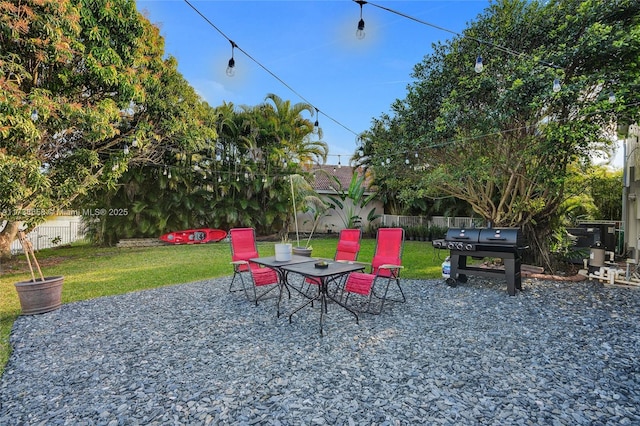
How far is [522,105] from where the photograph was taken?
653cm

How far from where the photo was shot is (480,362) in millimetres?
3295

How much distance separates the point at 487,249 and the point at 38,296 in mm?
7941

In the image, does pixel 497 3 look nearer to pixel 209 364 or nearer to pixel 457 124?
pixel 457 124

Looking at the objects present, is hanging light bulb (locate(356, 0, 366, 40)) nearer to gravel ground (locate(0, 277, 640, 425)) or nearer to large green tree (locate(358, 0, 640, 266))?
large green tree (locate(358, 0, 640, 266))

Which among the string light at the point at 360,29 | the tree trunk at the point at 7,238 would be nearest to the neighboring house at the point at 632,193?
the string light at the point at 360,29

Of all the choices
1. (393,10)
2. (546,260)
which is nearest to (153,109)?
(393,10)

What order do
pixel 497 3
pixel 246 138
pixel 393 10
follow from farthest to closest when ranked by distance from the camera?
pixel 246 138 < pixel 497 3 < pixel 393 10

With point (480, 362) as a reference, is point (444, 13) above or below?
above

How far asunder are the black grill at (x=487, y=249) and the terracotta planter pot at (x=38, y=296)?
24.0ft

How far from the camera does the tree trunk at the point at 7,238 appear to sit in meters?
10.0

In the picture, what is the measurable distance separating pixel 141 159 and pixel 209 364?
→ 34.2 ft

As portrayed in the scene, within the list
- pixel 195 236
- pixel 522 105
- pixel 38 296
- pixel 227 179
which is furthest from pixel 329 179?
pixel 38 296

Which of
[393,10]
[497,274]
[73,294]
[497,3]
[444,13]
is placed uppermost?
[497,3]

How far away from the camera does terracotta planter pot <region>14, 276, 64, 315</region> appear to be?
477 cm
